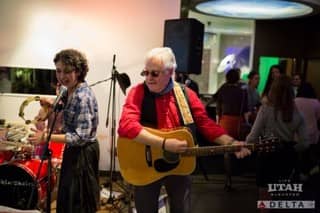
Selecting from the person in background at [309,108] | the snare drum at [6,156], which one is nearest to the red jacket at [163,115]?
the snare drum at [6,156]

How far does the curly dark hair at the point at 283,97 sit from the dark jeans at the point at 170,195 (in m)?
1.25

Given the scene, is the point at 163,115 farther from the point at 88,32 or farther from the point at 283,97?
the point at 88,32

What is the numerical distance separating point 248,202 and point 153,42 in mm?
2093

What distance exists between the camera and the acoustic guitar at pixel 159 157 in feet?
6.58

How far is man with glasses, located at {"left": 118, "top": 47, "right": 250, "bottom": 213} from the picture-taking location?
1.99 m

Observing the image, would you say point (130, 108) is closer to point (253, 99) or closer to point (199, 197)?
point (199, 197)

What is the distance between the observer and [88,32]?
14.9ft

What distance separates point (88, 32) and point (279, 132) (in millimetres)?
2585

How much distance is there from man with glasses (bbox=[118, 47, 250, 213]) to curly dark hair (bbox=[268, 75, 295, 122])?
109 centimetres

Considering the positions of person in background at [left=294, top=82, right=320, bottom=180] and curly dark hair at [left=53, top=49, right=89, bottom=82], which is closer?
curly dark hair at [left=53, top=49, right=89, bottom=82]

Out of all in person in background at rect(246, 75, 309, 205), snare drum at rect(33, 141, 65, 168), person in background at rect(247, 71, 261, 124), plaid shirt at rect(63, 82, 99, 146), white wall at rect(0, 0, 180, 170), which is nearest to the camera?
plaid shirt at rect(63, 82, 99, 146)

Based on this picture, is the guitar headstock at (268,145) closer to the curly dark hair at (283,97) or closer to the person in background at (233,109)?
the curly dark hair at (283,97)

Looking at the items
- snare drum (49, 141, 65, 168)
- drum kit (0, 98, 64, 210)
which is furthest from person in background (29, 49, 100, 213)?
snare drum (49, 141, 65, 168)

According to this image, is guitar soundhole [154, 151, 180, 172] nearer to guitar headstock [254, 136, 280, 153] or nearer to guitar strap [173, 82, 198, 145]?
guitar strap [173, 82, 198, 145]
